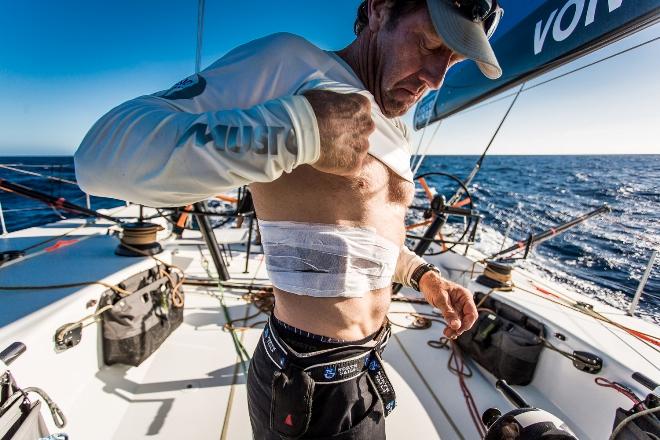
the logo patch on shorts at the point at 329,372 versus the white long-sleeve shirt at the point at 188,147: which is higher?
the white long-sleeve shirt at the point at 188,147

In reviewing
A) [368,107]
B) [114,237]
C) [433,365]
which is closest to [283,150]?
[368,107]

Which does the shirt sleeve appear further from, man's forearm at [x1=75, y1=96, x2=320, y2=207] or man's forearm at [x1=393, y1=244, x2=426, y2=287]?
man's forearm at [x1=393, y1=244, x2=426, y2=287]

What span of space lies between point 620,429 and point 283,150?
193cm

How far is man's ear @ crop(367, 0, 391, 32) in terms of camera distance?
37.0 inches

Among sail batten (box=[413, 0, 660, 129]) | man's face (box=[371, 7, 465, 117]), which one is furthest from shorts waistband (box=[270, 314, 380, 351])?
sail batten (box=[413, 0, 660, 129])

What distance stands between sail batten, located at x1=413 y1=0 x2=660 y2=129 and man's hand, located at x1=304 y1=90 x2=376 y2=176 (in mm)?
1533

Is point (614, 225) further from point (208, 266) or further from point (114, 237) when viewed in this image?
point (114, 237)

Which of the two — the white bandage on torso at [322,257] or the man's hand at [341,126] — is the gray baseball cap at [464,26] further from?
the white bandage on torso at [322,257]

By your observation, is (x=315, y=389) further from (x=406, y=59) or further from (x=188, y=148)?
(x=406, y=59)

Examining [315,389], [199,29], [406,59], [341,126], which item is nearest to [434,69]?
[406,59]

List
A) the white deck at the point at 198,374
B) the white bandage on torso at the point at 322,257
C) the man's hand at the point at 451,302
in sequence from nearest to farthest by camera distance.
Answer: the white bandage on torso at the point at 322,257, the man's hand at the point at 451,302, the white deck at the point at 198,374

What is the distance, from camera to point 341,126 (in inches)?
20.8

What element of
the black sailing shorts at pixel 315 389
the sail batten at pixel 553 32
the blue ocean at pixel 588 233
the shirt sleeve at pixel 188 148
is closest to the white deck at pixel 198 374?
the blue ocean at pixel 588 233

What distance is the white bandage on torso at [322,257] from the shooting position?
0.91m
